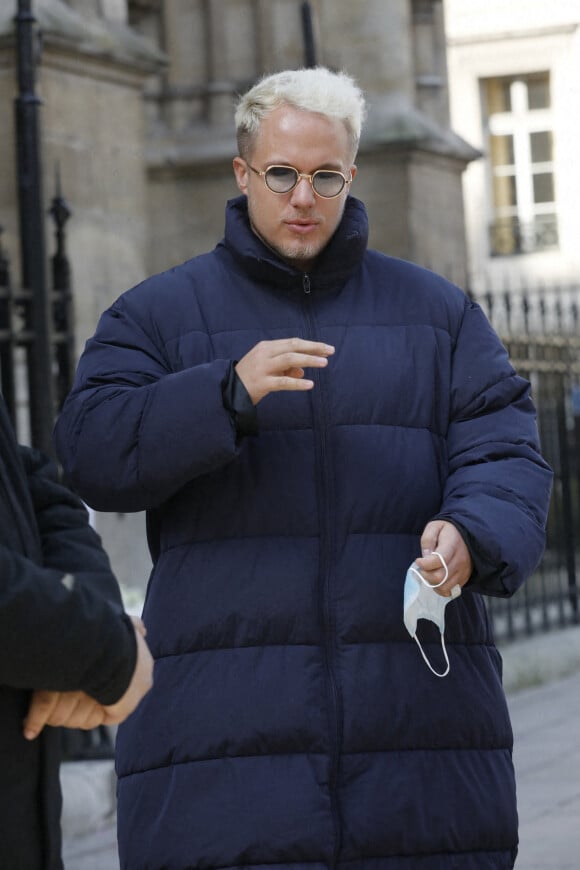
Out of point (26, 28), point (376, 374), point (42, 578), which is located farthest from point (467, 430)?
point (26, 28)

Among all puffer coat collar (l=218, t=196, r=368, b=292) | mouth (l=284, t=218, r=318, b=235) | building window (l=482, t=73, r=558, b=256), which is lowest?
puffer coat collar (l=218, t=196, r=368, b=292)

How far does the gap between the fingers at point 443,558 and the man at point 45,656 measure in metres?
0.64

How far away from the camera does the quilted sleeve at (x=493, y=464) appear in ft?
10.2

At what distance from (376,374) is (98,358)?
0.45m

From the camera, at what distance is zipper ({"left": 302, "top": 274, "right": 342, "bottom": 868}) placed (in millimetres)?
3059

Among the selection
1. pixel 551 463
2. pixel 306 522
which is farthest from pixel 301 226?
pixel 551 463

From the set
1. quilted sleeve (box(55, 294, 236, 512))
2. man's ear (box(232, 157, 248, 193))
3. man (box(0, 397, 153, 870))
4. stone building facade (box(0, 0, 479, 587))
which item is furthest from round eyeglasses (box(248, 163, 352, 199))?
stone building facade (box(0, 0, 479, 587))

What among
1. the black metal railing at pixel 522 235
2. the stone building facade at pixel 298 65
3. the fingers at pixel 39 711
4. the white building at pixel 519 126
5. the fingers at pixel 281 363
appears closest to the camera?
the fingers at pixel 39 711

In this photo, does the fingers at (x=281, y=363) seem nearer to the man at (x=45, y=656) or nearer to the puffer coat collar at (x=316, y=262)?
the puffer coat collar at (x=316, y=262)

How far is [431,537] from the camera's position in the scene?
305 cm

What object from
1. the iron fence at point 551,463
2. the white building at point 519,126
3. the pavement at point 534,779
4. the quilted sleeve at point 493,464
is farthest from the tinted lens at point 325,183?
the white building at point 519,126

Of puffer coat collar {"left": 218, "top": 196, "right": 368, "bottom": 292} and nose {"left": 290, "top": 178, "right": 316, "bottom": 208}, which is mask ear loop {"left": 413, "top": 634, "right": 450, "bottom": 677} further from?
nose {"left": 290, "top": 178, "right": 316, "bottom": 208}

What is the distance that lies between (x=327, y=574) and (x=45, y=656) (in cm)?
95

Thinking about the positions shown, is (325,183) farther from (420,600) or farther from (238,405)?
(420,600)
